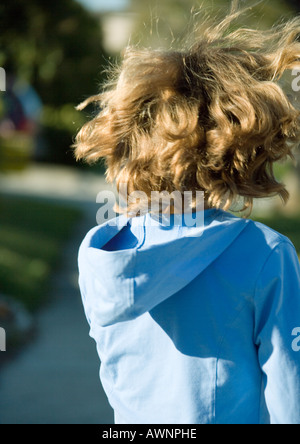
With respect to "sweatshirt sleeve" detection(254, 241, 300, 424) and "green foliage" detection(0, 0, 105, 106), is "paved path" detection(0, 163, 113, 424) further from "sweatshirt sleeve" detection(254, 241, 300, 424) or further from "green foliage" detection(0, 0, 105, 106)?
"sweatshirt sleeve" detection(254, 241, 300, 424)

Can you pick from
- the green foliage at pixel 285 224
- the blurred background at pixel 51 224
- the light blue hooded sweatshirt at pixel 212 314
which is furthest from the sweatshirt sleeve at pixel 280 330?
the green foliage at pixel 285 224

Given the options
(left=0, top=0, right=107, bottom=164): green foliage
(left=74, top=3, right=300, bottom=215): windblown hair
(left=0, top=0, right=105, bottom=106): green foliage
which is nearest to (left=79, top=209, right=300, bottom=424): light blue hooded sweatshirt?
(left=74, top=3, right=300, bottom=215): windblown hair

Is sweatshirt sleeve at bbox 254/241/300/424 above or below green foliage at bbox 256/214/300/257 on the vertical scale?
below

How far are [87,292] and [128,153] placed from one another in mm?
358

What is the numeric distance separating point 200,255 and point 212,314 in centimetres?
13

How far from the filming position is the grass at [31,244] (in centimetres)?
542

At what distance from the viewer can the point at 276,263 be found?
3.94 feet

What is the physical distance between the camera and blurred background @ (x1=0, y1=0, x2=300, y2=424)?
3.57 metres

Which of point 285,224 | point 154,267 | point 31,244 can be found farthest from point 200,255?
point 285,224

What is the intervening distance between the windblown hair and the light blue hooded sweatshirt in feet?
0.38

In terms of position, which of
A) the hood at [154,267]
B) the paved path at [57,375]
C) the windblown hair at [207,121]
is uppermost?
the windblown hair at [207,121]

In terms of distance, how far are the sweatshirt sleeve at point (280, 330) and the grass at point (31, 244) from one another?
13.7 feet

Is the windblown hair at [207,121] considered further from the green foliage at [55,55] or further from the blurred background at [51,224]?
the green foliage at [55,55]
